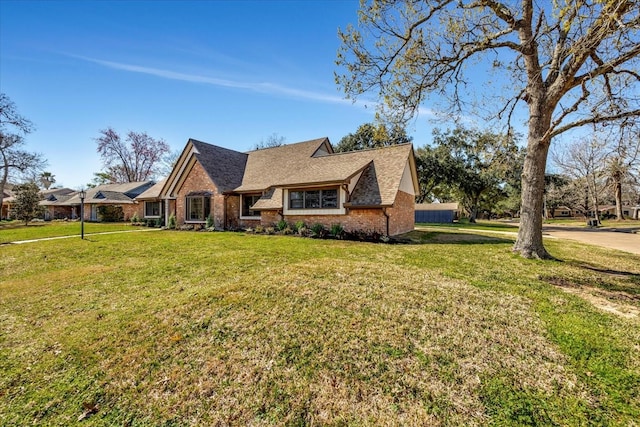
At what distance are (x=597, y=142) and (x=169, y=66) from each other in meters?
16.2

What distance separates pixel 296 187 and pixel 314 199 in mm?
1237

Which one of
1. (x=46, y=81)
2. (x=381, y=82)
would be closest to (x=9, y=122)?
(x=46, y=81)

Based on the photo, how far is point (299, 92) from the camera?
1664cm

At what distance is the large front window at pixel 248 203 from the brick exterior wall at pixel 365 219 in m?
1.68

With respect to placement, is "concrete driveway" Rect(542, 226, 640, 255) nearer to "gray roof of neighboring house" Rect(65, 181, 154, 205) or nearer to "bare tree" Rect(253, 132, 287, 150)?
"bare tree" Rect(253, 132, 287, 150)

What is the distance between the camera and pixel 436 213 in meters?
36.4

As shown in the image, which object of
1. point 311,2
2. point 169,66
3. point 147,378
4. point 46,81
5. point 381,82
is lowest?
point 147,378

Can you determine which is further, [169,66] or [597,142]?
[169,66]

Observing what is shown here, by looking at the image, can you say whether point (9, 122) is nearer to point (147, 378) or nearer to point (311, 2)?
point (311, 2)

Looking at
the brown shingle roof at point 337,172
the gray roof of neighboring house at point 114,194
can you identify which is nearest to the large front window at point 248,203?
the brown shingle roof at point 337,172

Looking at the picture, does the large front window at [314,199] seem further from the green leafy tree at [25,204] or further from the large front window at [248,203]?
the green leafy tree at [25,204]

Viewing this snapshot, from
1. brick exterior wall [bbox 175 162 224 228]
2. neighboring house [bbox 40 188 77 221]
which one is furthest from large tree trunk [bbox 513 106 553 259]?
neighboring house [bbox 40 188 77 221]

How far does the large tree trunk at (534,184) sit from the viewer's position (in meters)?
8.80

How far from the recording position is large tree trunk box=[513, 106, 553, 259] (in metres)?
8.80
